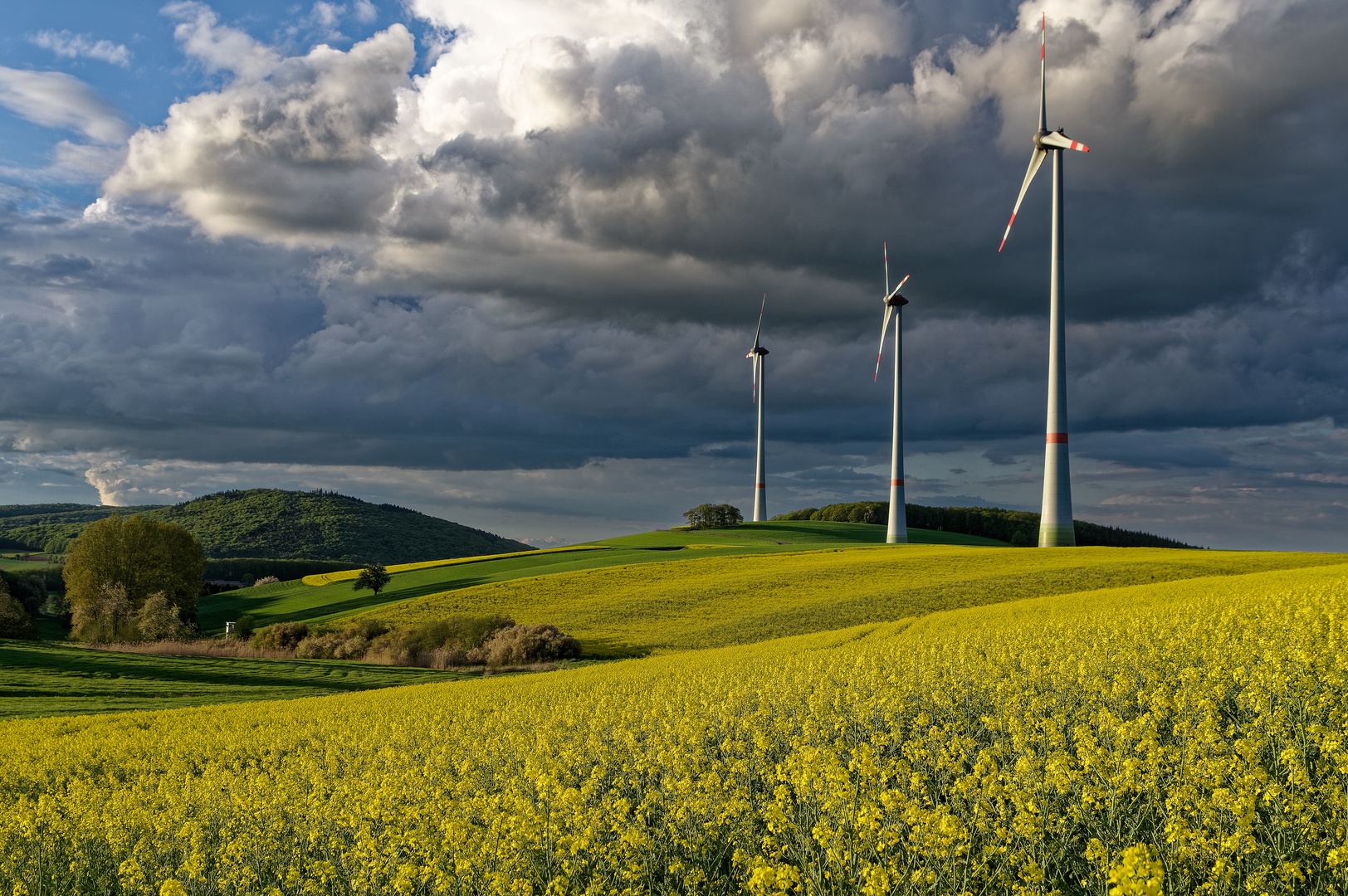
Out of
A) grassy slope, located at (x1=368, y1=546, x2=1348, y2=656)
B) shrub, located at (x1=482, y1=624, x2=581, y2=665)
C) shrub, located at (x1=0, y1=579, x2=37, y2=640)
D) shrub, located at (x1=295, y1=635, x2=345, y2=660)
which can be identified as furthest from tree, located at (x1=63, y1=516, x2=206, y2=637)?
shrub, located at (x1=482, y1=624, x2=581, y2=665)

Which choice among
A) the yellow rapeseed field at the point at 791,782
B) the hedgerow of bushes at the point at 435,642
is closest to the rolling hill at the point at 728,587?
the hedgerow of bushes at the point at 435,642

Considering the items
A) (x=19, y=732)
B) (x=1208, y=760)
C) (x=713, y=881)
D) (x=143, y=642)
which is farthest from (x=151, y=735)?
(x=143, y=642)

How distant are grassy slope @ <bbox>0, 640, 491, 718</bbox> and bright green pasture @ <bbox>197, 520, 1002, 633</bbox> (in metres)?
24.3

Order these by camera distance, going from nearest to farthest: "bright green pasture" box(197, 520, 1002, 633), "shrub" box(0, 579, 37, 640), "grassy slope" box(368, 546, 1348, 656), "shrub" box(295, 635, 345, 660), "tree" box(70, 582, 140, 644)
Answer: "grassy slope" box(368, 546, 1348, 656) < "shrub" box(295, 635, 345, 660) < "shrub" box(0, 579, 37, 640) < "tree" box(70, 582, 140, 644) < "bright green pasture" box(197, 520, 1002, 633)

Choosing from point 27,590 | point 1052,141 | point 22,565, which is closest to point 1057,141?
point 1052,141

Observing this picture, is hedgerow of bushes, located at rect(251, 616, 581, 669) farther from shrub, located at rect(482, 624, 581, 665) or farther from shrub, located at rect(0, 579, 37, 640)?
shrub, located at rect(0, 579, 37, 640)

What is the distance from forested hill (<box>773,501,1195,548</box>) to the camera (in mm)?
135875

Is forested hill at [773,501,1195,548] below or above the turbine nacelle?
below

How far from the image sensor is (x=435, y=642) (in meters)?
54.3

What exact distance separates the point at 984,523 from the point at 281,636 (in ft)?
394

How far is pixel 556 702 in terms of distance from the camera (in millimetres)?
23000

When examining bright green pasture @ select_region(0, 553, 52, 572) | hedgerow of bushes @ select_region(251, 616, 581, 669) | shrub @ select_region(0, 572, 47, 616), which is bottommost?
bright green pasture @ select_region(0, 553, 52, 572)

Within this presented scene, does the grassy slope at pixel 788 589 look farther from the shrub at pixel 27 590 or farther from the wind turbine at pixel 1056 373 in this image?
the shrub at pixel 27 590

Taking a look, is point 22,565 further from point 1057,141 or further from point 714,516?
point 1057,141
